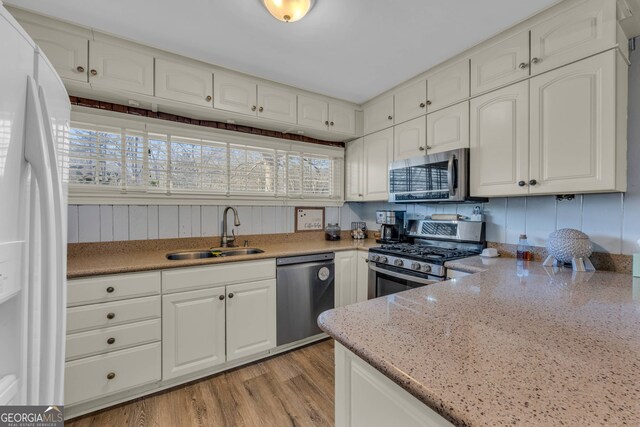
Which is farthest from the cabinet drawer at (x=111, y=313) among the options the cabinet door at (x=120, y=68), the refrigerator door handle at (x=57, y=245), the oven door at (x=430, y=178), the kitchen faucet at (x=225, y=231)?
the oven door at (x=430, y=178)

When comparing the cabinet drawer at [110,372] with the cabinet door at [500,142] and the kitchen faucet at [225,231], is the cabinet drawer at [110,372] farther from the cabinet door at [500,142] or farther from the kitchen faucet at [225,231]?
the cabinet door at [500,142]

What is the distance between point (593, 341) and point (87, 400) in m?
2.37

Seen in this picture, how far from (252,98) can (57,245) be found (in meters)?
2.00

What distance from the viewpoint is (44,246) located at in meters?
0.62

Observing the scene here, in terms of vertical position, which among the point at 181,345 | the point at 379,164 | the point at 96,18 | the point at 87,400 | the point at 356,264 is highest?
the point at 96,18

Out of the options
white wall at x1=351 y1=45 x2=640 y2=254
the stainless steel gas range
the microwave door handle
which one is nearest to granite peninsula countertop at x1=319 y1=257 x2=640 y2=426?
white wall at x1=351 y1=45 x2=640 y2=254

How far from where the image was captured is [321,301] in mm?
2500

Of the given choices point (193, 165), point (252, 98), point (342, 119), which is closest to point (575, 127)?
point (342, 119)

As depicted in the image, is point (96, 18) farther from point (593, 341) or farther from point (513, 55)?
point (593, 341)

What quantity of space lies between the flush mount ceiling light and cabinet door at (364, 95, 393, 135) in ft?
4.53

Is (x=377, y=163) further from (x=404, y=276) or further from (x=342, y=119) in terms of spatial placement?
(x=404, y=276)

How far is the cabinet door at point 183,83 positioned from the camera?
201 cm

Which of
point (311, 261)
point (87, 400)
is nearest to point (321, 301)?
point (311, 261)

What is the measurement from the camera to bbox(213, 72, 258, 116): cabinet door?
2.22 meters
